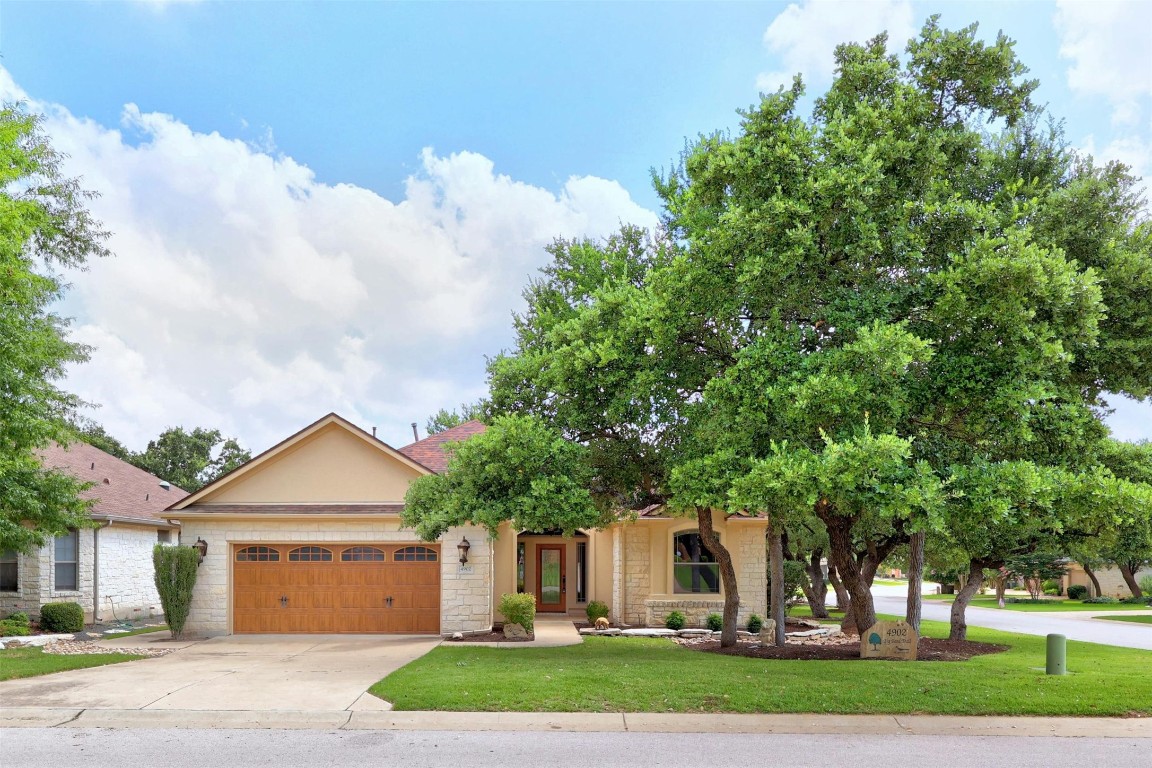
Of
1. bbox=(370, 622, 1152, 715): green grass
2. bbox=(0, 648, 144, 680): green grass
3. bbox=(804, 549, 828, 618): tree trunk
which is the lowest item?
bbox=(804, 549, 828, 618): tree trunk

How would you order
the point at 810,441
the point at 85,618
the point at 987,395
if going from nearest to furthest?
1. the point at 987,395
2. the point at 810,441
3. the point at 85,618

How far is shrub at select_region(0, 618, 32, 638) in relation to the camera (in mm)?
19594

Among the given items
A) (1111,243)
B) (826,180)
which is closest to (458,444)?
(826,180)

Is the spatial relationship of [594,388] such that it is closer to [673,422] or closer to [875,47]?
[673,422]

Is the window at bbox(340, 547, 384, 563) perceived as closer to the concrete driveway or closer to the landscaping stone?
the concrete driveway

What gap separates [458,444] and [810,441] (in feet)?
22.3

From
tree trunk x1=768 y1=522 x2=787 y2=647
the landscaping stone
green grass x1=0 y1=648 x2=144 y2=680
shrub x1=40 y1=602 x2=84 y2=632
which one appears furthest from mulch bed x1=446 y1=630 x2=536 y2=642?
shrub x1=40 y1=602 x2=84 y2=632

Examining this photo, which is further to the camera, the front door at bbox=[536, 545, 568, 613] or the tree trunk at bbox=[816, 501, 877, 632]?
the front door at bbox=[536, 545, 568, 613]

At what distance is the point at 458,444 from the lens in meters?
16.6

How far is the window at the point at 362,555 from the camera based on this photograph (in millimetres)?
20844

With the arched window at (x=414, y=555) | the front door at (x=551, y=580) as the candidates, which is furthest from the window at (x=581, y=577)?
the arched window at (x=414, y=555)

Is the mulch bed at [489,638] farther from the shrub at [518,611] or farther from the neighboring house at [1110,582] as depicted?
the neighboring house at [1110,582]

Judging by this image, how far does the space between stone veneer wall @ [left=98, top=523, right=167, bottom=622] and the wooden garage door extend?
567 cm

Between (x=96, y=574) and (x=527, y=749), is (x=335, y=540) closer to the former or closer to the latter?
(x=96, y=574)
